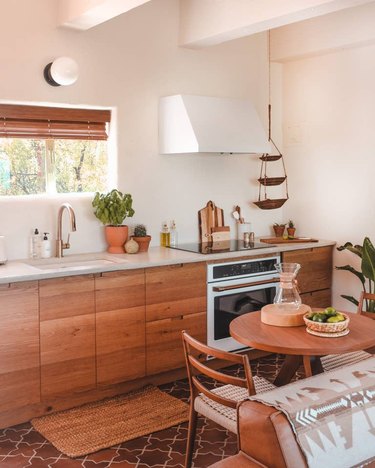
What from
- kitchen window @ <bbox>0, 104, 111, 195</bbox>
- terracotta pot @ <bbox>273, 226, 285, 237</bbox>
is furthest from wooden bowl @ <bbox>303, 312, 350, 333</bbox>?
terracotta pot @ <bbox>273, 226, 285, 237</bbox>

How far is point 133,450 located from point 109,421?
1.27ft

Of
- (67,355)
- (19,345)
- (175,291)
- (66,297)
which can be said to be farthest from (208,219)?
(19,345)

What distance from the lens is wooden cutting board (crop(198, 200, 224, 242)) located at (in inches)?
203

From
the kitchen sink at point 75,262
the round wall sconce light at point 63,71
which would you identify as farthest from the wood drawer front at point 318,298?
the round wall sconce light at point 63,71

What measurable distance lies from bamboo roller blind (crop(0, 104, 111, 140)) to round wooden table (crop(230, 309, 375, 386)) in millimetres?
1934

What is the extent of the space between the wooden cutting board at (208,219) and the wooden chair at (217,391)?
6.92 ft

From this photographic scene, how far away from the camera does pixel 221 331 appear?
456 centimetres

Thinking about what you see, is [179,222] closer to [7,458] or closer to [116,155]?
[116,155]

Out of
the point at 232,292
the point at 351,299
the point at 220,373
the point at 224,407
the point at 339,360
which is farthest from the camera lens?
the point at 351,299

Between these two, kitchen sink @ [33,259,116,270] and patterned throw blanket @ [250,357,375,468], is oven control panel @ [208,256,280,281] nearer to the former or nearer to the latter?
kitchen sink @ [33,259,116,270]

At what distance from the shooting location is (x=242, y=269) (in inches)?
182

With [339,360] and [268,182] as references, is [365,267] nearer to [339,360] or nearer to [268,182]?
[268,182]

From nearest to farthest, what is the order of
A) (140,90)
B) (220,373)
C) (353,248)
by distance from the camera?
(220,373) < (140,90) < (353,248)

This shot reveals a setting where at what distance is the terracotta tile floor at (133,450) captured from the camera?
128 inches
